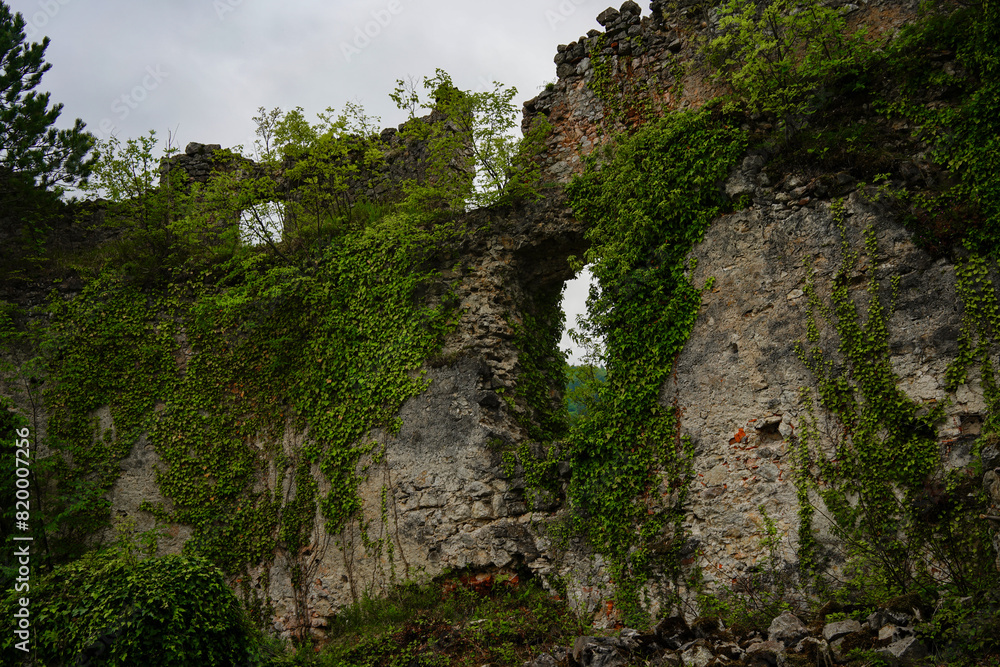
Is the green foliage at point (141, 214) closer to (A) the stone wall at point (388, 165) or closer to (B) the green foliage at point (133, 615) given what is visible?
(A) the stone wall at point (388, 165)

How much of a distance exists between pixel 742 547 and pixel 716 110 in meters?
4.74

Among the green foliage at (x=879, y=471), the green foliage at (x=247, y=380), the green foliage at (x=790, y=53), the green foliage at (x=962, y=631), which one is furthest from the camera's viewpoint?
the green foliage at (x=247, y=380)

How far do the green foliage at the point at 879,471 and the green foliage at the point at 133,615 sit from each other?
5.47m

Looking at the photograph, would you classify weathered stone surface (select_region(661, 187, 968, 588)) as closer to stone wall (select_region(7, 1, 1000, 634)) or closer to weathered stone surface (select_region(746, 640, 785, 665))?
stone wall (select_region(7, 1, 1000, 634))

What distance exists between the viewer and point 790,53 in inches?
294

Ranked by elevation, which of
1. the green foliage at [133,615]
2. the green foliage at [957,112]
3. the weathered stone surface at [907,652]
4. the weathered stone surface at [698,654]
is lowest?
the weathered stone surface at [698,654]

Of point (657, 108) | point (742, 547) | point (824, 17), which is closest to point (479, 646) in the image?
point (742, 547)

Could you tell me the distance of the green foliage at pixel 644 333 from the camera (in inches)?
272

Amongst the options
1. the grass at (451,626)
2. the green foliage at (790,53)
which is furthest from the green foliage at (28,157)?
the green foliage at (790,53)

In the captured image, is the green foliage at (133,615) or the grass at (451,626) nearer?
the green foliage at (133,615)

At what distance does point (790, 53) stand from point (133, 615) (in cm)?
870

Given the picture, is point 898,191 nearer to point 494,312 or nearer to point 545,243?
point 545,243

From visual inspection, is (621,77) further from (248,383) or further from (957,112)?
(248,383)

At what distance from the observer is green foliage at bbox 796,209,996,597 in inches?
211
